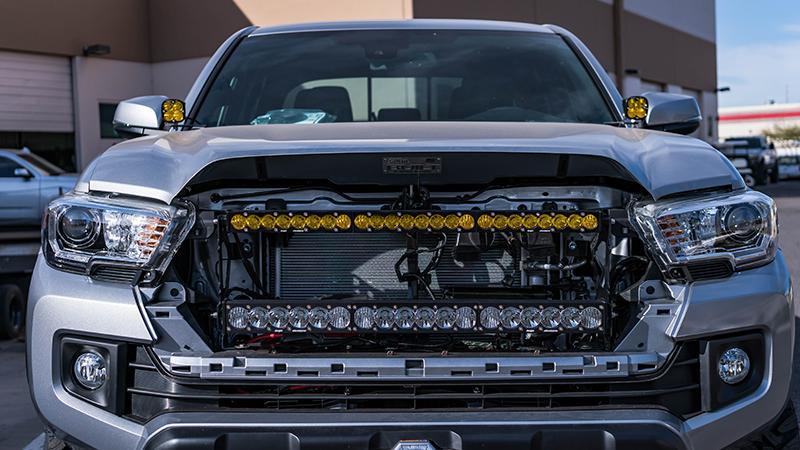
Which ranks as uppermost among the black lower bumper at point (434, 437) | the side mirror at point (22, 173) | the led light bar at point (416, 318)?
the side mirror at point (22, 173)

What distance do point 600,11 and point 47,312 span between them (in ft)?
86.5

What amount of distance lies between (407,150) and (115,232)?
847 millimetres

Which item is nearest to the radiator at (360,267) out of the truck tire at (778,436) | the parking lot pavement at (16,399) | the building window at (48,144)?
the truck tire at (778,436)

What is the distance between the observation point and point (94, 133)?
22.4 metres

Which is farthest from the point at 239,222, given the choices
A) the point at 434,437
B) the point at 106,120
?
the point at 106,120

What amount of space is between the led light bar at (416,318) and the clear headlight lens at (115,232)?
264 mm

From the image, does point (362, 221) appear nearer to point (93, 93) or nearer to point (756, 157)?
point (93, 93)

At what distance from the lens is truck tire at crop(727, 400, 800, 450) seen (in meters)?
2.81

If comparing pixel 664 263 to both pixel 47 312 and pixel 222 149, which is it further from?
pixel 47 312

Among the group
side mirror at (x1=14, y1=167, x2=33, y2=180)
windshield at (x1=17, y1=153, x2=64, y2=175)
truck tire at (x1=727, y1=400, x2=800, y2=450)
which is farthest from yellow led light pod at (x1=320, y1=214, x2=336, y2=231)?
windshield at (x1=17, y1=153, x2=64, y2=175)

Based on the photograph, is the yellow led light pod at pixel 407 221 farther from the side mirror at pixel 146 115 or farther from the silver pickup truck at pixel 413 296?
the side mirror at pixel 146 115

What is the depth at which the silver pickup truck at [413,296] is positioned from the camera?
2.67 meters

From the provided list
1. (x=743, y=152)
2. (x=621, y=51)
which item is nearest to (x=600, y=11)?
(x=621, y=51)

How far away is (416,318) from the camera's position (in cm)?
278
